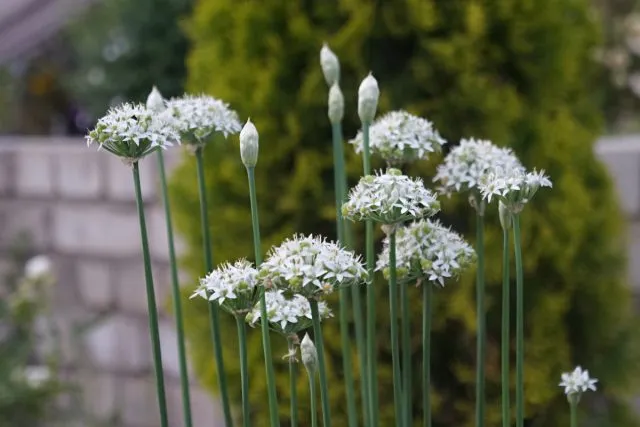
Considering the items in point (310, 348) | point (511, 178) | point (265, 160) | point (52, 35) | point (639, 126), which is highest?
point (52, 35)

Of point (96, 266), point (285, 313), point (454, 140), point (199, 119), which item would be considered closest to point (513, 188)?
point (285, 313)

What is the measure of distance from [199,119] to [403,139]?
20cm

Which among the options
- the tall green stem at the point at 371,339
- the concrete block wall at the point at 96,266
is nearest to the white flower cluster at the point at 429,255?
the tall green stem at the point at 371,339

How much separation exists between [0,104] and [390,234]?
362 centimetres

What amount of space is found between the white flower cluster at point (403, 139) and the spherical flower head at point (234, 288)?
0.25 metres

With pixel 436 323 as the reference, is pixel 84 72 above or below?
above

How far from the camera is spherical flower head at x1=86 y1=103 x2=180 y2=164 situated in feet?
2.31

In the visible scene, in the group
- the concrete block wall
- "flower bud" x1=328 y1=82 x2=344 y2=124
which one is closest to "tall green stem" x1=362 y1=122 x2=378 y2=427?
"flower bud" x1=328 y1=82 x2=344 y2=124

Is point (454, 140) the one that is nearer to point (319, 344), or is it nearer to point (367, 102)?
point (367, 102)

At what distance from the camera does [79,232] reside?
288 centimetres

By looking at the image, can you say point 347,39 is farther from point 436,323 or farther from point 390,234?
point 390,234

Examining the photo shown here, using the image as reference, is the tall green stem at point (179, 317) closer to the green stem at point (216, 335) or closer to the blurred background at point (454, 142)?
the green stem at point (216, 335)

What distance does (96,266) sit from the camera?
287 centimetres

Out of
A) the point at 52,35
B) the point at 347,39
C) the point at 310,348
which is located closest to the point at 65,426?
the point at 347,39
